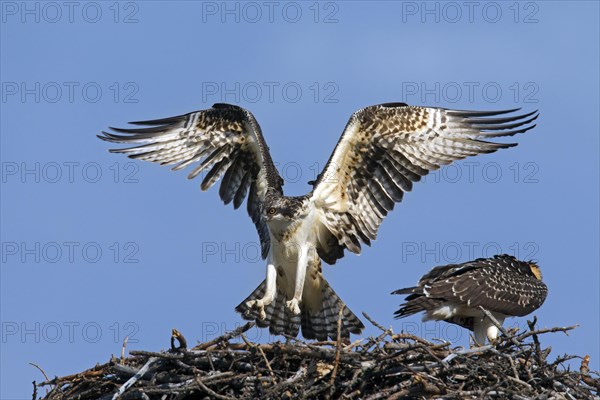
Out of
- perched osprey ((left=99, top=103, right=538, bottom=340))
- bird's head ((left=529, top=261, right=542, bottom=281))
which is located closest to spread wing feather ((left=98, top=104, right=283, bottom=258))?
perched osprey ((left=99, top=103, right=538, bottom=340))

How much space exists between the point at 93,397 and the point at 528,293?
5271 millimetres

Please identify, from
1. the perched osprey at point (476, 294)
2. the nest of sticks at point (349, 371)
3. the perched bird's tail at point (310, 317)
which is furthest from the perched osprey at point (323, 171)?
the nest of sticks at point (349, 371)

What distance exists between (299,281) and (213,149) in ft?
6.92

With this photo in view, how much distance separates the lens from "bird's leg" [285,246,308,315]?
1202cm

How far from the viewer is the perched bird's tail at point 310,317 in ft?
41.3

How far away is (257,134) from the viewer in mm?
12836

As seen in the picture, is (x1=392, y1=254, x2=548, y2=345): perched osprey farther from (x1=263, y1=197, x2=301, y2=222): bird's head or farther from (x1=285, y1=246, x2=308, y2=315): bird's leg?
(x1=263, y1=197, x2=301, y2=222): bird's head

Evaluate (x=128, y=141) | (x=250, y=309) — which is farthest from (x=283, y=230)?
(x=128, y=141)

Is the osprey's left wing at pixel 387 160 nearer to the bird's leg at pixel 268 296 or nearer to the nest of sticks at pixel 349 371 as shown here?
the bird's leg at pixel 268 296

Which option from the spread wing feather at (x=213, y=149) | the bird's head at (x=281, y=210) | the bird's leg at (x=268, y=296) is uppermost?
the spread wing feather at (x=213, y=149)

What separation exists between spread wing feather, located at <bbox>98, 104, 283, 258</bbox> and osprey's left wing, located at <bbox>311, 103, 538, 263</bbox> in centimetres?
79

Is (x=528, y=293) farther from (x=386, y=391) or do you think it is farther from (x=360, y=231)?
(x=386, y=391)

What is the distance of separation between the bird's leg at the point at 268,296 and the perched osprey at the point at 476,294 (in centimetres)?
139

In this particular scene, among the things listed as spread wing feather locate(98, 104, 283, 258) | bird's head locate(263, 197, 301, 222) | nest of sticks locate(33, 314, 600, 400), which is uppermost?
spread wing feather locate(98, 104, 283, 258)
